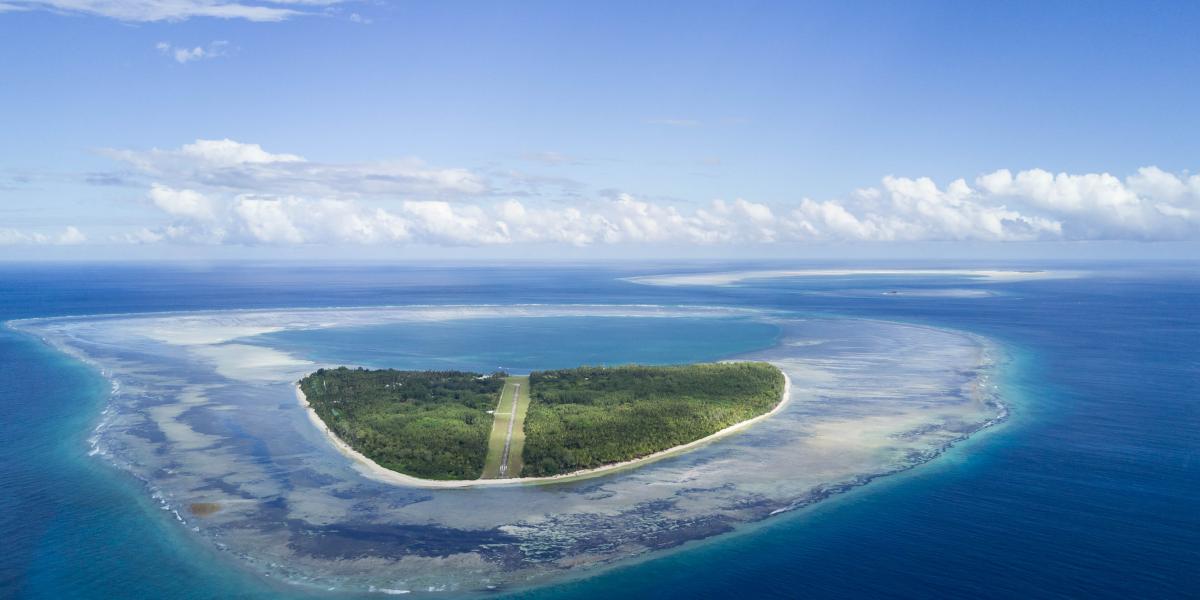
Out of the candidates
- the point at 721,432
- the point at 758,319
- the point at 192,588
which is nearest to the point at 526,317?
the point at 758,319

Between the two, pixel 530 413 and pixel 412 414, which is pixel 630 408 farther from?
pixel 412 414

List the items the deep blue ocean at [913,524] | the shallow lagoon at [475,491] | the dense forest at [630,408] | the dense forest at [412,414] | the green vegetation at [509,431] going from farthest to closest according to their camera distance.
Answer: the dense forest at [630,408]
the dense forest at [412,414]
the green vegetation at [509,431]
the shallow lagoon at [475,491]
the deep blue ocean at [913,524]

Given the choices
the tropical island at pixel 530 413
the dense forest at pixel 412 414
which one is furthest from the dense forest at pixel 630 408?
the dense forest at pixel 412 414

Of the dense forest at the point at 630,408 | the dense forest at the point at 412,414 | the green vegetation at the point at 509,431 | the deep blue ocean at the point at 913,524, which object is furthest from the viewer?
the dense forest at the point at 630,408

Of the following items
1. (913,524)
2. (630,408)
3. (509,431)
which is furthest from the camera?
(630,408)

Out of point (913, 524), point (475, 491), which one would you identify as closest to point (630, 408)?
point (475, 491)

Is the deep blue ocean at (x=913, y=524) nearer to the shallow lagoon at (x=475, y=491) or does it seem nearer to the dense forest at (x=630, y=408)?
the shallow lagoon at (x=475, y=491)
